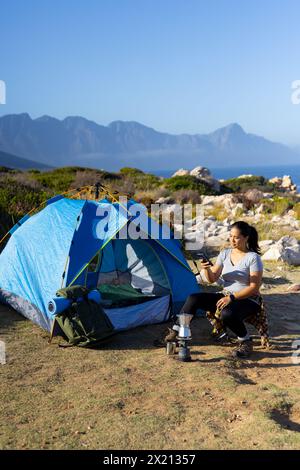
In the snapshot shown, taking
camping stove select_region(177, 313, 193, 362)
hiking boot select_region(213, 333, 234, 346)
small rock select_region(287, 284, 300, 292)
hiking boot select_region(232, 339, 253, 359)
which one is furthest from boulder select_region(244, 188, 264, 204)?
camping stove select_region(177, 313, 193, 362)

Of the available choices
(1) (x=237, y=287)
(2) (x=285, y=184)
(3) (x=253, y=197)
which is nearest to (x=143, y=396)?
(1) (x=237, y=287)

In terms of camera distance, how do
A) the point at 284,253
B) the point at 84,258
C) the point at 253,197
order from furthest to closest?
1. the point at 253,197
2. the point at 284,253
3. the point at 84,258

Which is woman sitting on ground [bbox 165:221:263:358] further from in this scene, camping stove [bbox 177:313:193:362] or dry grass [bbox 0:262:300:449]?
dry grass [bbox 0:262:300:449]

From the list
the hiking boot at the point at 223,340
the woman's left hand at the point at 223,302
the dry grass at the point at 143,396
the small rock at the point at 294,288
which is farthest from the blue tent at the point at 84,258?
the small rock at the point at 294,288

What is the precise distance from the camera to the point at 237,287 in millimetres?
5465

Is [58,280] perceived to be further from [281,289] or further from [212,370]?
[281,289]

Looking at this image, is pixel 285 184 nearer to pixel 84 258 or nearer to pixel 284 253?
pixel 284 253

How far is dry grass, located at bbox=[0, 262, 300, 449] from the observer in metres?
3.63

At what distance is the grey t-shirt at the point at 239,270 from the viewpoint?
536cm

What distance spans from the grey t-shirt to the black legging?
0.18m

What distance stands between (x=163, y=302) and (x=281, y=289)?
262 cm

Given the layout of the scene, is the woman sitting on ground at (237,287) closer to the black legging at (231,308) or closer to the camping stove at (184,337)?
the black legging at (231,308)

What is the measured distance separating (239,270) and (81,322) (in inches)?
71.9

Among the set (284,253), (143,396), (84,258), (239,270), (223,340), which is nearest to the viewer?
(143,396)
